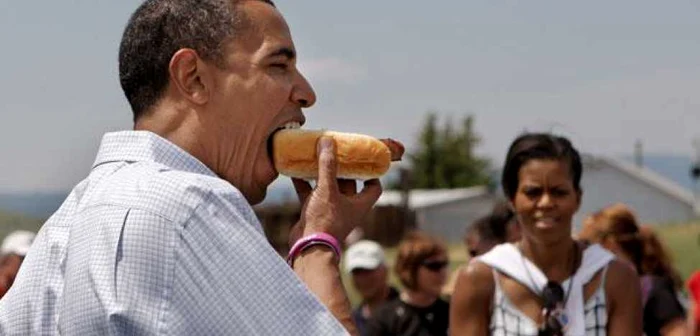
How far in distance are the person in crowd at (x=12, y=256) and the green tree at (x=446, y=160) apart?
72.1 m

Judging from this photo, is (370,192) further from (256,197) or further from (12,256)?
(12,256)

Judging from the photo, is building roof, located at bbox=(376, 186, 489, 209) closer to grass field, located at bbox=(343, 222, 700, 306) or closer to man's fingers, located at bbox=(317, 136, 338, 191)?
grass field, located at bbox=(343, 222, 700, 306)

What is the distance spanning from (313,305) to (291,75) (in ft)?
1.77

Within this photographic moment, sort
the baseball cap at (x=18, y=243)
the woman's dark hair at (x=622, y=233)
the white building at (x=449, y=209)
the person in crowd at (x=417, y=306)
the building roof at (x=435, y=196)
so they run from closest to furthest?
the woman's dark hair at (x=622, y=233)
the person in crowd at (x=417, y=306)
the baseball cap at (x=18, y=243)
the building roof at (x=435, y=196)
the white building at (x=449, y=209)

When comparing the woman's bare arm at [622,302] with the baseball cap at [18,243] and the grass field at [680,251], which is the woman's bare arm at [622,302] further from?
the grass field at [680,251]

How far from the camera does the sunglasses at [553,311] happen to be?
18.0ft

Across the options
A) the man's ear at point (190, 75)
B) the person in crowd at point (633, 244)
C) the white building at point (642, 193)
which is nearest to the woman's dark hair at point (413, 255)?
the person in crowd at point (633, 244)

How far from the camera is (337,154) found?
3.11 metres

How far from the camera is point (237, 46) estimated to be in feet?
9.80

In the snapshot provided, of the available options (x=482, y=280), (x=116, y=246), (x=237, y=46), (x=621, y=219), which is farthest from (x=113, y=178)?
(x=621, y=219)

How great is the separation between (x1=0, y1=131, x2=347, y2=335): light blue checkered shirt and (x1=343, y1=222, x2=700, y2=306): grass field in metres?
27.0

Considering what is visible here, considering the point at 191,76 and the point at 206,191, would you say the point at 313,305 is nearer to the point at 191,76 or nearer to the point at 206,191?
the point at 206,191

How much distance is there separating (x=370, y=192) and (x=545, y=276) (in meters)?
2.58

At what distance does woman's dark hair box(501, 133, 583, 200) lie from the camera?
18.9 ft
